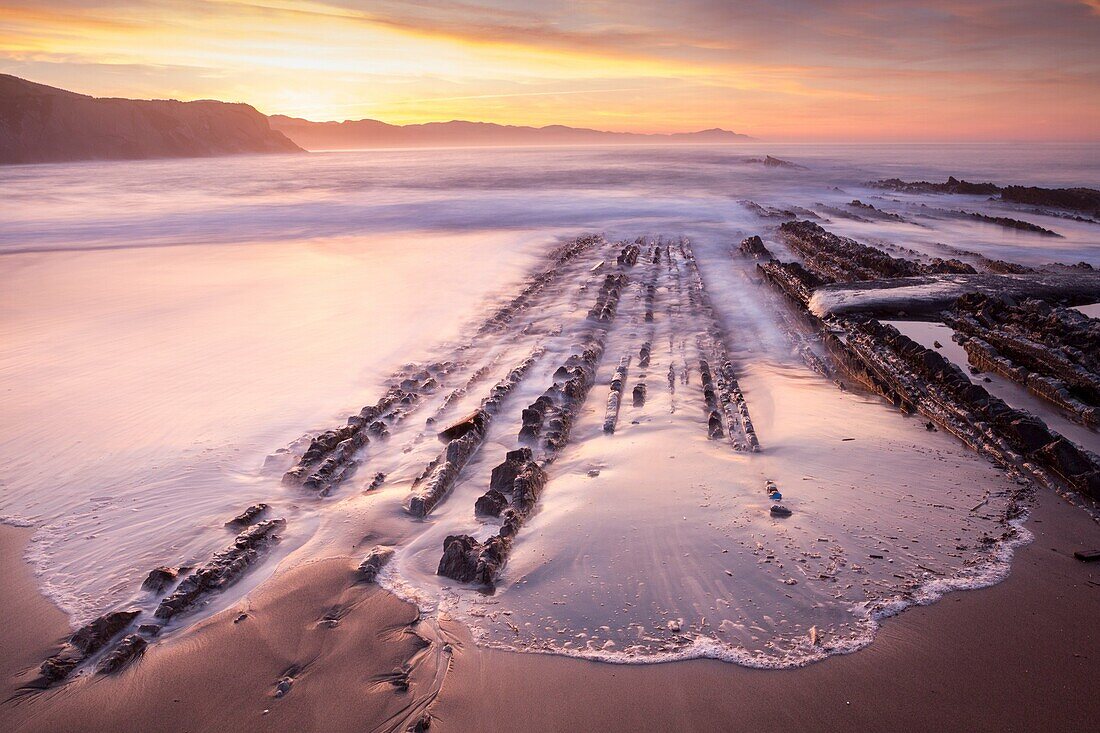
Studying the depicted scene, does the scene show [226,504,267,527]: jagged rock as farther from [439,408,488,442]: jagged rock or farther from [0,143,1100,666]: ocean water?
[439,408,488,442]: jagged rock

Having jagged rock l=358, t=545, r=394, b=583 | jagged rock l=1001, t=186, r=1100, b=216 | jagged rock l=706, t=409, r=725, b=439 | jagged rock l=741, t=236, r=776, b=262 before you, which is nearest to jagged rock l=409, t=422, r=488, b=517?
jagged rock l=358, t=545, r=394, b=583

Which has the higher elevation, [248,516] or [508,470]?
[508,470]

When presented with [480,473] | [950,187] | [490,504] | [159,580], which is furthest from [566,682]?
[950,187]

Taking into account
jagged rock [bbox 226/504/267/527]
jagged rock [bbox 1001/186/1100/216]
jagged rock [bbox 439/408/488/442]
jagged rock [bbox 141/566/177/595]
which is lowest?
jagged rock [bbox 141/566/177/595]

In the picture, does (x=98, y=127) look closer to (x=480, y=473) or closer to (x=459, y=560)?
(x=480, y=473)

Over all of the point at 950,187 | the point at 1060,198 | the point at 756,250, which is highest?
the point at 950,187

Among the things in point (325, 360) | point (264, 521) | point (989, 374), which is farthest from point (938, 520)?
point (325, 360)

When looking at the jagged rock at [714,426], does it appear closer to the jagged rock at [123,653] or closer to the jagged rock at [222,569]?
the jagged rock at [222,569]
